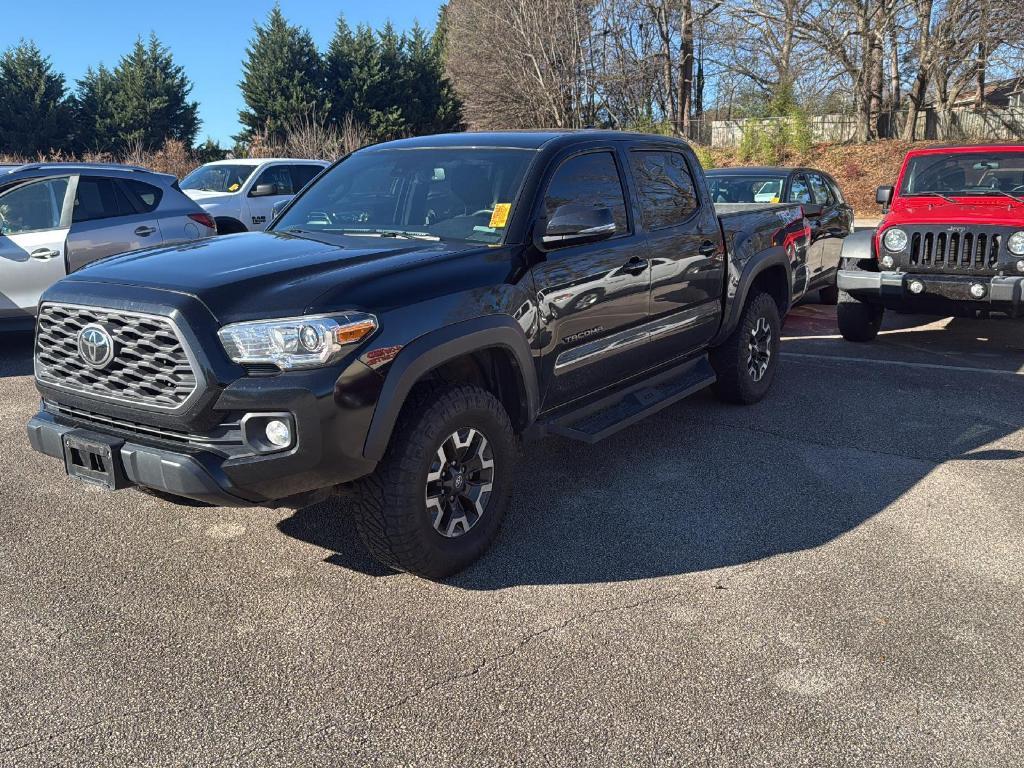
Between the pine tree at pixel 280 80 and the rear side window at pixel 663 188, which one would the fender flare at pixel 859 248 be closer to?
the rear side window at pixel 663 188

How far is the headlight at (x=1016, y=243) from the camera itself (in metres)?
7.60

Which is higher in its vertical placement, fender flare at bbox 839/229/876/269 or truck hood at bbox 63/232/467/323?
truck hood at bbox 63/232/467/323

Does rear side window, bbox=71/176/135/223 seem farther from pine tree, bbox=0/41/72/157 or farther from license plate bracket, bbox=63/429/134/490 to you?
pine tree, bbox=0/41/72/157

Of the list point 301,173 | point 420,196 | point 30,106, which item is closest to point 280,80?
point 30,106

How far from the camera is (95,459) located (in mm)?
3451

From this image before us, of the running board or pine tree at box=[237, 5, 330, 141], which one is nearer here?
the running board

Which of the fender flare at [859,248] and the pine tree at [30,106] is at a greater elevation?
the pine tree at [30,106]

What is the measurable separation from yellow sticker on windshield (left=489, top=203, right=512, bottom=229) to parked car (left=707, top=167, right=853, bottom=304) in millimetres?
6346

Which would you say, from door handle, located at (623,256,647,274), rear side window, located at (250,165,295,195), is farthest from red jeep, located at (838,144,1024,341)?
rear side window, located at (250,165,295,195)

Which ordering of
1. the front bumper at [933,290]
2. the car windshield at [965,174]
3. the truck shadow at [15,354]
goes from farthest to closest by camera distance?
1. the car windshield at [965,174]
2. the truck shadow at [15,354]
3. the front bumper at [933,290]

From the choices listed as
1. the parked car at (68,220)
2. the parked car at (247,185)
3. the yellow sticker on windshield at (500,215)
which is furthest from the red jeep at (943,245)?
the parked car at (247,185)

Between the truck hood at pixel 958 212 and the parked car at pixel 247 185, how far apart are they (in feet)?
26.1

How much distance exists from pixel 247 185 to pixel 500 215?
9.82m

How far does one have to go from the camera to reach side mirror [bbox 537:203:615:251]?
4219mm
